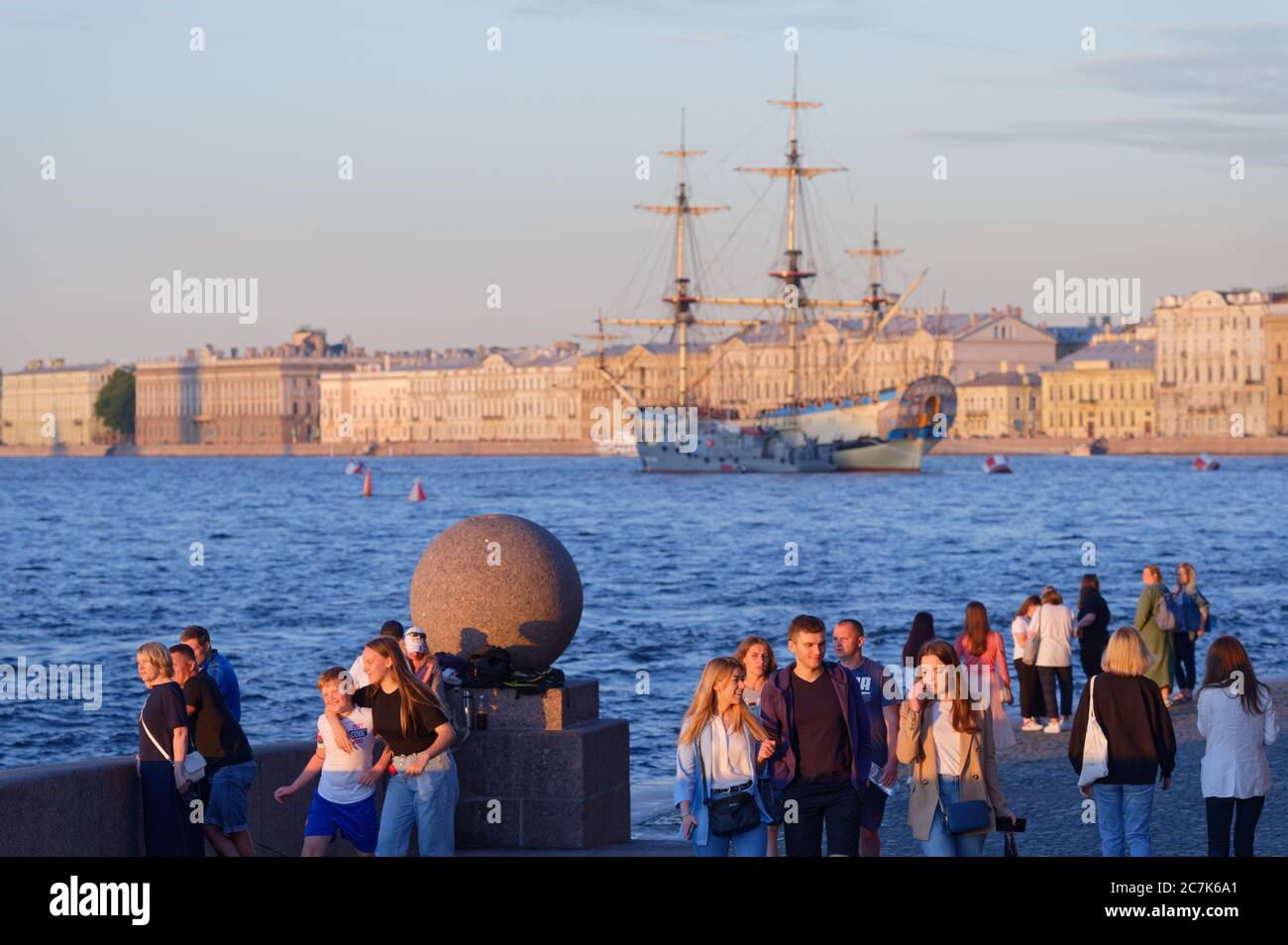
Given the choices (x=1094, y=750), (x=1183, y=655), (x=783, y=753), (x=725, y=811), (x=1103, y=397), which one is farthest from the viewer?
(x=1103, y=397)

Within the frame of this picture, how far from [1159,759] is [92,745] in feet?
40.7

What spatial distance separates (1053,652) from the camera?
531 inches

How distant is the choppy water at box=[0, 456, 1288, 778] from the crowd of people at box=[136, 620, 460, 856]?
788 centimetres

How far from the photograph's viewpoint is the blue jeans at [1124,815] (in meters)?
7.27

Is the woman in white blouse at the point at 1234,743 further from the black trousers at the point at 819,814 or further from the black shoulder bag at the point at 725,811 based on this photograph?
the black shoulder bag at the point at 725,811

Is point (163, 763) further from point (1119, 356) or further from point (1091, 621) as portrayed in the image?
point (1119, 356)

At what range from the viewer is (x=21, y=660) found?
2564cm

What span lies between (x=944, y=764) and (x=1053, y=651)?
682 centimetres

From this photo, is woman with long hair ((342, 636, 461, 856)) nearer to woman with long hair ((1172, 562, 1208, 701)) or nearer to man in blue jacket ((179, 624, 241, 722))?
man in blue jacket ((179, 624, 241, 722))

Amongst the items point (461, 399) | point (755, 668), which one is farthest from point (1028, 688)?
point (461, 399)

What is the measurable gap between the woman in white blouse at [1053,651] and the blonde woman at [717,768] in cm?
714

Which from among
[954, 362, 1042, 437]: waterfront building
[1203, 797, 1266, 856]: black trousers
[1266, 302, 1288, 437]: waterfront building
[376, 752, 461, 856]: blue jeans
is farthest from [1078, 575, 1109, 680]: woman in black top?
[954, 362, 1042, 437]: waterfront building
